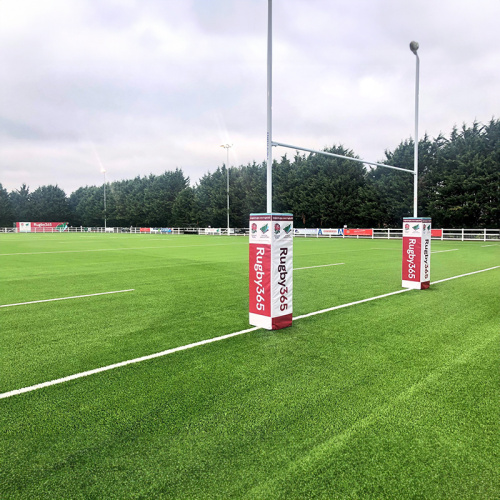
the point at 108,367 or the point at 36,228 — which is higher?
the point at 36,228

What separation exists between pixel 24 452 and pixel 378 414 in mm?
2696

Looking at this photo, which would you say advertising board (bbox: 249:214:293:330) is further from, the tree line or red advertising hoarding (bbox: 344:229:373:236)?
the tree line

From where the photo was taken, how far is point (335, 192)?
173 feet

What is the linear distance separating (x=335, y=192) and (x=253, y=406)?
2038 inches

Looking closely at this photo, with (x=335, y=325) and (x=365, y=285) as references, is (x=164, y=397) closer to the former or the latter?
(x=335, y=325)

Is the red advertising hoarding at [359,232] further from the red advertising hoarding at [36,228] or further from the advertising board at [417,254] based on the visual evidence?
the red advertising hoarding at [36,228]

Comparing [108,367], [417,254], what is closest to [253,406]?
[108,367]

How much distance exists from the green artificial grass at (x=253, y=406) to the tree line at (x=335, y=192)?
39799 mm

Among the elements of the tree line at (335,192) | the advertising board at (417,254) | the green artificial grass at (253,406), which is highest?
the tree line at (335,192)

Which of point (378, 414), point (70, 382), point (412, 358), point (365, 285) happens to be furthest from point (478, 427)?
point (365, 285)

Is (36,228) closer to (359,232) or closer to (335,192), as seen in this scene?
(335,192)

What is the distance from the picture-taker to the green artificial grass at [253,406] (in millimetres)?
2303

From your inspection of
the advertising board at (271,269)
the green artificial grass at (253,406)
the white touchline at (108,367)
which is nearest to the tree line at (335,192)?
the green artificial grass at (253,406)

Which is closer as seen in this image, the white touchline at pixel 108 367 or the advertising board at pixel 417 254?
the white touchline at pixel 108 367
